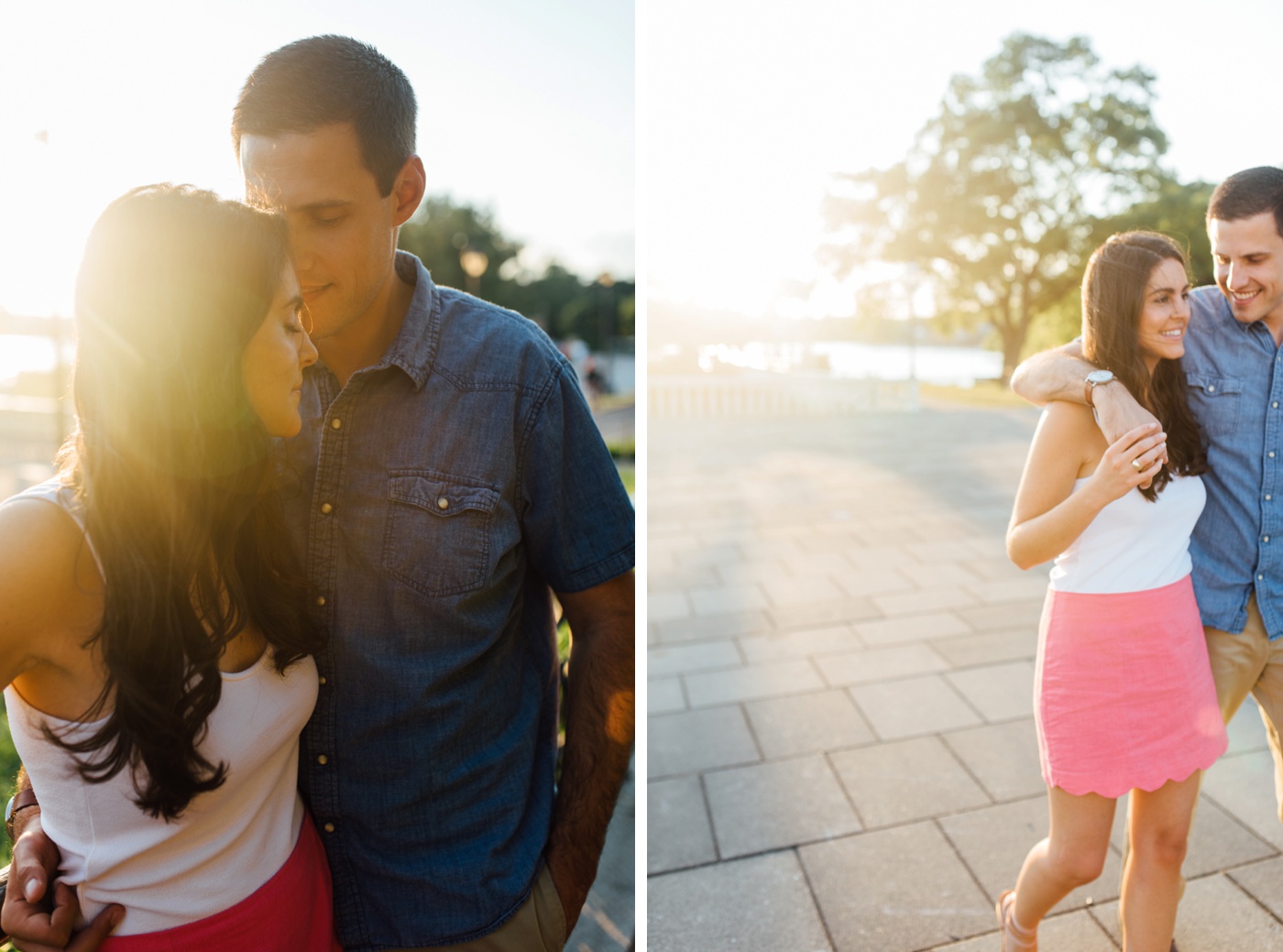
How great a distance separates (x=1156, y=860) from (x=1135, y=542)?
0.79 m

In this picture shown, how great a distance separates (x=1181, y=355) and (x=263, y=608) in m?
2.10

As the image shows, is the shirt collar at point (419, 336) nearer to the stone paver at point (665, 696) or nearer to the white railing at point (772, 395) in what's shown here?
the stone paver at point (665, 696)

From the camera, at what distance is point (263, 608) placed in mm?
1368

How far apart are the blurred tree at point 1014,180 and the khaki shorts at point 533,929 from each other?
25899mm

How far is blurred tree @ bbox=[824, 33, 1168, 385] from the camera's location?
76.7 ft

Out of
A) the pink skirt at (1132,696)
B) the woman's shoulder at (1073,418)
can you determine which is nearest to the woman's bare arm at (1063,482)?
the woman's shoulder at (1073,418)

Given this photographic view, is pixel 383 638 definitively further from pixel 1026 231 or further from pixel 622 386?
pixel 622 386

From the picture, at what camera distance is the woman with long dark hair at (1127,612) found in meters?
2.05

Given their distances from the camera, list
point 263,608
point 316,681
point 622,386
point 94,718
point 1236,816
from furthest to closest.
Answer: point 622,386
point 1236,816
point 316,681
point 263,608
point 94,718

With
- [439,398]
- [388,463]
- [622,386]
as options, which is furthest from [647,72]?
[622,386]

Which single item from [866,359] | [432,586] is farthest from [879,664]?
[866,359]

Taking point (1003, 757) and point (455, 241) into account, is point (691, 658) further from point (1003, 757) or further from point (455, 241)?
point (455, 241)

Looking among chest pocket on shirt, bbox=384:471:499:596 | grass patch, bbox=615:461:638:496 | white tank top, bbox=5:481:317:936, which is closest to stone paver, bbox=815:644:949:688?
chest pocket on shirt, bbox=384:471:499:596

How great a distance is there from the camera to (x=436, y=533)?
1.57m
